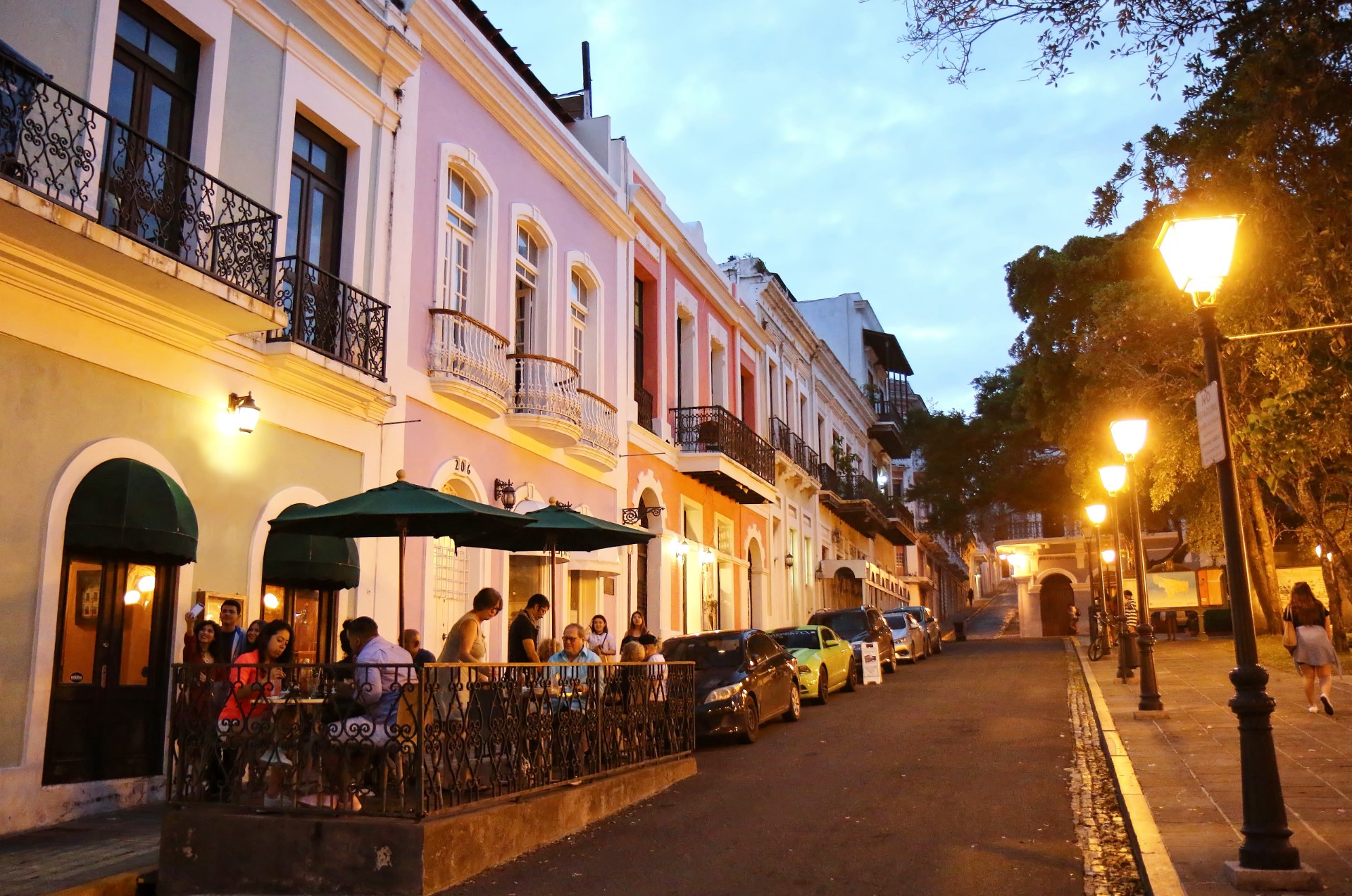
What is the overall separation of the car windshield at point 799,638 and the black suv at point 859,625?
325cm

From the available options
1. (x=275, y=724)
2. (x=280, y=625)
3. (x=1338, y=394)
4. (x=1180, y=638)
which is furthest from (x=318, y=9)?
(x=1180, y=638)

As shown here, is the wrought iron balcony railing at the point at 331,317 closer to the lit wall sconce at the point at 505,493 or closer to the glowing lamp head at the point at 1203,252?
the lit wall sconce at the point at 505,493

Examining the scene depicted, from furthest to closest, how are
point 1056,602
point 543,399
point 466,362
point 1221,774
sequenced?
point 1056,602 < point 543,399 < point 466,362 < point 1221,774

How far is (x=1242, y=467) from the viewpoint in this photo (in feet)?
73.4

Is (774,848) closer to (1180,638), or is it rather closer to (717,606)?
(717,606)

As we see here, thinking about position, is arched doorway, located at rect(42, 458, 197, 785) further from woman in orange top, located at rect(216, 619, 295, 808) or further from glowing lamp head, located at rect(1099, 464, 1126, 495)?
glowing lamp head, located at rect(1099, 464, 1126, 495)

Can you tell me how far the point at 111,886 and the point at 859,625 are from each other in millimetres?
18169

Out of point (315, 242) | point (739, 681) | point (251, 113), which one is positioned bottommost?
point (739, 681)

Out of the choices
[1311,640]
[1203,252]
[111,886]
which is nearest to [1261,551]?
[1311,640]

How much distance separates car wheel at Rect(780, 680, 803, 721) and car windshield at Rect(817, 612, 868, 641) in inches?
277

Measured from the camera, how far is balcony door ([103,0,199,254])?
31.9ft

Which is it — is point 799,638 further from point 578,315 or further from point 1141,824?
point 1141,824

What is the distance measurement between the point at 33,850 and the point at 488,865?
10.7ft

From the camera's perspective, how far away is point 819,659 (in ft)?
61.2
